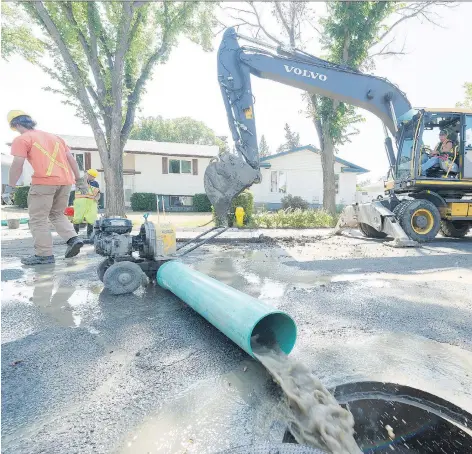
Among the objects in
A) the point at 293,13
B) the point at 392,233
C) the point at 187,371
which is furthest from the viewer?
the point at 293,13

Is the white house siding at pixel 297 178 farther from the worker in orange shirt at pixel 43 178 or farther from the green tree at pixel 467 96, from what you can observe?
the worker in orange shirt at pixel 43 178

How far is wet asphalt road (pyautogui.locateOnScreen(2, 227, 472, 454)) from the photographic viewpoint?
5.45 feet

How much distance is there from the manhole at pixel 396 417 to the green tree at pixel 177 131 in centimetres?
6275

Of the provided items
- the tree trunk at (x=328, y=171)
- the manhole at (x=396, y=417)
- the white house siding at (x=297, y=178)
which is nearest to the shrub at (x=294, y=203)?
the tree trunk at (x=328, y=171)

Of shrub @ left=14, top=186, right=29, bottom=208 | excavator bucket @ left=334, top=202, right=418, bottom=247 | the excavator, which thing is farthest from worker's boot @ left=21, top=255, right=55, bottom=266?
shrub @ left=14, top=186, right=29, bottom=208

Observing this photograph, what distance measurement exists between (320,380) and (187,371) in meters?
0.84

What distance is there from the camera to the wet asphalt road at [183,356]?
5.45 ft

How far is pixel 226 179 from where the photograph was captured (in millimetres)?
7020

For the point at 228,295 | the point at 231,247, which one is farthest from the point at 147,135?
the point at 228,295

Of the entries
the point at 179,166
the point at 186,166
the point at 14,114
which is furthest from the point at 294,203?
the point at 14,114

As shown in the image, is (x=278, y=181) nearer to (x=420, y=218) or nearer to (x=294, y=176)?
(x=294, y=176)

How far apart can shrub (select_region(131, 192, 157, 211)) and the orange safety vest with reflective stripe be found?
2006 cm

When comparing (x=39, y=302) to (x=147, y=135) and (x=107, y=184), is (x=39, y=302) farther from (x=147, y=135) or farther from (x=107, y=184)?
(x=147, y=135)

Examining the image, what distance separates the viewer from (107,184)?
13.0m
